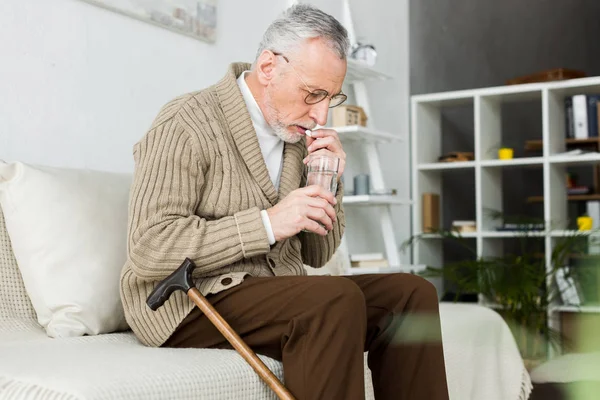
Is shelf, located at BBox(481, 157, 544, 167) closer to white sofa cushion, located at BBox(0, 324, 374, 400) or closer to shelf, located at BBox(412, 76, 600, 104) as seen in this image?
shelf, located at BBox(412, 76, 600, 104)

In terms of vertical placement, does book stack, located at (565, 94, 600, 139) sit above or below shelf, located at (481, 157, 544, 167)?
above

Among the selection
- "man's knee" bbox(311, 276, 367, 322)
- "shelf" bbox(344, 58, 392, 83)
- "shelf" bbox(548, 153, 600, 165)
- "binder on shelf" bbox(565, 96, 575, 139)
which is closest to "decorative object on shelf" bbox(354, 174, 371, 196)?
"shelf" bbox(344, 58, 392, 83)

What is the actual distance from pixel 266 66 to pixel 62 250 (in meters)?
0.62

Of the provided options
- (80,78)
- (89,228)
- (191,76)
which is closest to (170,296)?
(89,228)

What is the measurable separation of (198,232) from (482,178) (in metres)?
3.03

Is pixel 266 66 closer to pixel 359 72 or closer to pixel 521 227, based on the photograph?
pixel 359 72

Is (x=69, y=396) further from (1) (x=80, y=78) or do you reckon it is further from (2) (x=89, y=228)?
(1) (x=80, y=78)

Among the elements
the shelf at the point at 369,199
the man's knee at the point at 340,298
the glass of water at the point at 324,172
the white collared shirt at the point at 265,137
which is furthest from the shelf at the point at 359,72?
the man's knee at the point at 340,298

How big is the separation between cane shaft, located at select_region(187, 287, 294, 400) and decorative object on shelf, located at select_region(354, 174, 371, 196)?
216 cm

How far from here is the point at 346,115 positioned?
11.1 feet

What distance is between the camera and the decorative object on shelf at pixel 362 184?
141 inches

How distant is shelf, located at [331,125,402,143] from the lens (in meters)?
3.34

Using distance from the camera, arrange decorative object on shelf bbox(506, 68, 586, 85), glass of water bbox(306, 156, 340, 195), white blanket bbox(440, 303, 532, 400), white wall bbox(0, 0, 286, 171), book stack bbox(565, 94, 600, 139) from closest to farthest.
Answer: glass of water bbox(306, 156, 340, 195) < white wall bbox(0, 0, 286, 171) < white blanket bbox(440, 303, 532, 400) < decorative object on shelf bbox(506, 68, 586, 85) < book stack bbox(565, 94, 600, 139)

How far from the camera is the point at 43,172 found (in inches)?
71.9
